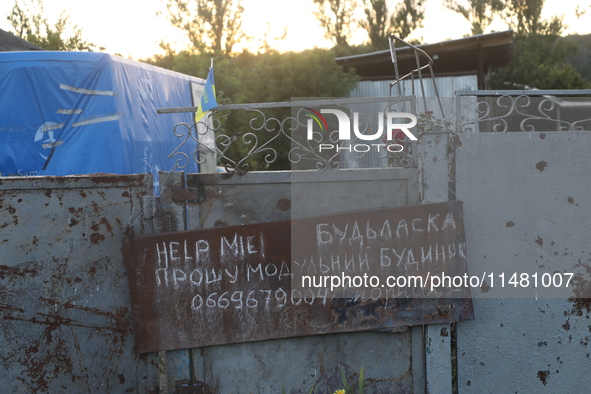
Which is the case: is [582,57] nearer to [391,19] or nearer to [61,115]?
[391,19]

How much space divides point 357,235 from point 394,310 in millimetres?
537

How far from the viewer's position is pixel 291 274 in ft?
11.8

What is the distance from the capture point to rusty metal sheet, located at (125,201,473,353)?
138 inches

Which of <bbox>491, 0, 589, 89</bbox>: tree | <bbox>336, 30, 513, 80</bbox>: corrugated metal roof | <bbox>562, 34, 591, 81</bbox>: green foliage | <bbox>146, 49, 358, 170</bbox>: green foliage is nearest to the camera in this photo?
<bbox>336, 30, 513, 80</bbox>: corrugated metal roof

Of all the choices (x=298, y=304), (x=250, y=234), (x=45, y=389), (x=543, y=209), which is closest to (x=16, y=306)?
(x=45, y=389)

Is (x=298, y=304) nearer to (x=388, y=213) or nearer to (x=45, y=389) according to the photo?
(x=388, y=213)

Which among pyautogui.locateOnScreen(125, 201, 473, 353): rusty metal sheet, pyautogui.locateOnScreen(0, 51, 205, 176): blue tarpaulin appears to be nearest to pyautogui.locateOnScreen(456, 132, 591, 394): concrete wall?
pyautogui.locateOnScreen(125, 201, 473, 353): rusty metal sheet

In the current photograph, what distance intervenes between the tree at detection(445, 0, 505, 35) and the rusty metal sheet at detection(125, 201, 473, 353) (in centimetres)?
3664

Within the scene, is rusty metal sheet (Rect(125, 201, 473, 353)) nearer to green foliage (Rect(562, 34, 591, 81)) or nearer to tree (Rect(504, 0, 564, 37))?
tree (Rect(504, 0, 564, 37))

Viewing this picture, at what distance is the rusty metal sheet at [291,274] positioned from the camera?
3.51 meters

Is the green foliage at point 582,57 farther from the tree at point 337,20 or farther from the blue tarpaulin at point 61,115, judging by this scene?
the blue tarpaulin at point 61,115

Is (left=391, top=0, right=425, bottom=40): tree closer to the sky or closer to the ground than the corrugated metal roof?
closer to the sky

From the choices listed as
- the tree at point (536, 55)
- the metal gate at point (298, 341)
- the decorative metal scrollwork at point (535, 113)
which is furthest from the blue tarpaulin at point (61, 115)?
the tree at point (536, 55)

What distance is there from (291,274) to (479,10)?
38.8m
